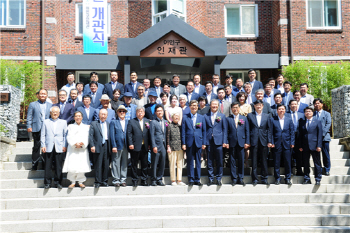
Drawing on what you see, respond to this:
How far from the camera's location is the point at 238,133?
8.54 meters

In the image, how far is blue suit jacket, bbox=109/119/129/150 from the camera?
27.2ft

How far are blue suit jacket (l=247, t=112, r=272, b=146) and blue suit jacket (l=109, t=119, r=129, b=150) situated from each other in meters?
3.00

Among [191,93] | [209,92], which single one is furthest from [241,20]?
[191,93]

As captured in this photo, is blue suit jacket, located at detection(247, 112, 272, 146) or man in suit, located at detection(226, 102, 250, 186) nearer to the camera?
man in suit, located at detection(226, 102, 250, 186)

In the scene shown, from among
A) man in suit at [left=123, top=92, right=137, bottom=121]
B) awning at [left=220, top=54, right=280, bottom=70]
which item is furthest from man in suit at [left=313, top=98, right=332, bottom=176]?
awning at [left=220, top=54, right=280, bottom=70]

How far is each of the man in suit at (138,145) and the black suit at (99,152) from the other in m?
0.57

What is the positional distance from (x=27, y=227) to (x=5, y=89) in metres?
4.72

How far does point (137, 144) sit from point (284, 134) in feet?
11.4

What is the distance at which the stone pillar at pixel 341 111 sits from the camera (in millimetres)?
10367

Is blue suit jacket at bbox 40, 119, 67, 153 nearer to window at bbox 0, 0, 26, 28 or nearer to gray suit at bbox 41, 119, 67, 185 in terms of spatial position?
gray suit at bbox 41, 119, 67, 185

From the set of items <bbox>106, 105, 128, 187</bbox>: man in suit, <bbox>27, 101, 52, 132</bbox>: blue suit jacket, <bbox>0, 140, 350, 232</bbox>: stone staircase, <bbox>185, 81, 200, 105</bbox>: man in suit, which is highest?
<bbox>185, 81, 200, 105</bbox>: man in suit

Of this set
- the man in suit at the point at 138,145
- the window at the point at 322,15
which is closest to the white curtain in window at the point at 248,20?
the window at the point at 322,15

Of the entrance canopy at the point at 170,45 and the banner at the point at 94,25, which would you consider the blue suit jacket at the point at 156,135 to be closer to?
the entrance canopy at the point at 170,45

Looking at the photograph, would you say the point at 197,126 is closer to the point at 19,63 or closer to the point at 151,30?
the point at 151,30
